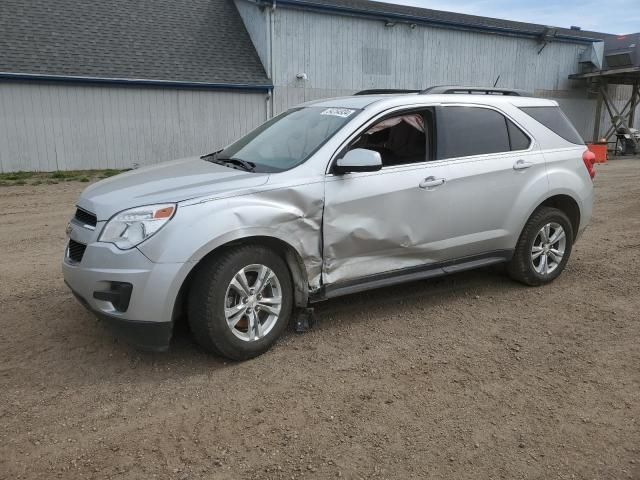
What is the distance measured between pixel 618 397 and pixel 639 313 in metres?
1.63

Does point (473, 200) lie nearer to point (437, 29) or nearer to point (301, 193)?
point (301, 193)

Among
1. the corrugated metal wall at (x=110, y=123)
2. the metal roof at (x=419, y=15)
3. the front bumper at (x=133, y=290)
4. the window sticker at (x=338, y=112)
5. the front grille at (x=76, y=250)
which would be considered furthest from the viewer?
the metal roof at (x=419, y=15)

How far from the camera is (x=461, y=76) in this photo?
72.3 ft

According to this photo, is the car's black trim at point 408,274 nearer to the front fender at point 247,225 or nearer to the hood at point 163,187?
the front fender at point 247,225

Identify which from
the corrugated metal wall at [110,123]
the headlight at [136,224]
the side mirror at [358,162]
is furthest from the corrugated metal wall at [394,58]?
the headlight at [136,224]

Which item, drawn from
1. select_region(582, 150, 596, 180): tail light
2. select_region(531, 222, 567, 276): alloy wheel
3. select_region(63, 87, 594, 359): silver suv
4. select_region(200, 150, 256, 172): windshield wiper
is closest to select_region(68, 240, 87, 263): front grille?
select_region(63, 87, 594, 359): silver suv

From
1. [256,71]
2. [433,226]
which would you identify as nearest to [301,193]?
[433,226]

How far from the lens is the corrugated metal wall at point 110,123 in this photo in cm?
1480

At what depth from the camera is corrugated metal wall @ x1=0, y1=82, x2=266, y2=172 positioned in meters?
14.8

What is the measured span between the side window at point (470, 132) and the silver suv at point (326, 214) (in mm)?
13

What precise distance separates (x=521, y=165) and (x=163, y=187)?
315 cm

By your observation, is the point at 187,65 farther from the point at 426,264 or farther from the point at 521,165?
the point at 426,264

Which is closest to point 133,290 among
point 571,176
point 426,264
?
point 426,264

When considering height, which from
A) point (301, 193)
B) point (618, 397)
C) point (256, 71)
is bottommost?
point (618, 397)
